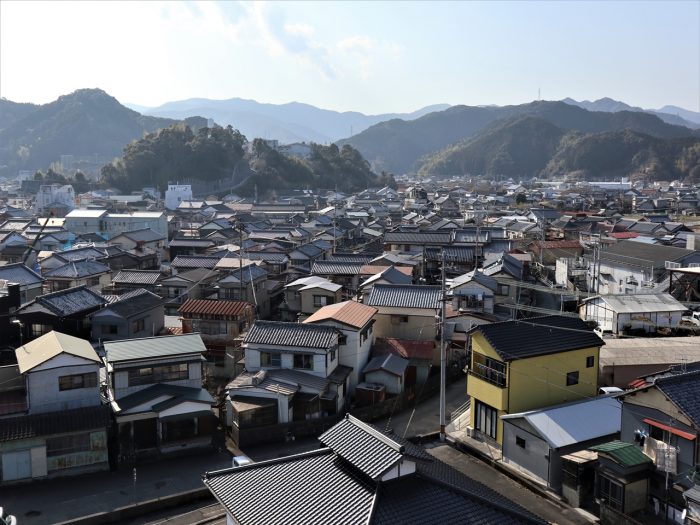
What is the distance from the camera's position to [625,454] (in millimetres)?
11688

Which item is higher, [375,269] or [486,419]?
[375,269]

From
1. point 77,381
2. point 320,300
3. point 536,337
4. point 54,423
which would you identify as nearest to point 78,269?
point 320,300

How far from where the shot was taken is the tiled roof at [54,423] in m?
14.1

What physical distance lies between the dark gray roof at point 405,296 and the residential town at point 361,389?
8 cm

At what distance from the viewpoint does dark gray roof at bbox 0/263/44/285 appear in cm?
2667

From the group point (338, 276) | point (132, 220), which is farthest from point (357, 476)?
point (132, 220)

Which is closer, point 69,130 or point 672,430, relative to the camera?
point 672,430

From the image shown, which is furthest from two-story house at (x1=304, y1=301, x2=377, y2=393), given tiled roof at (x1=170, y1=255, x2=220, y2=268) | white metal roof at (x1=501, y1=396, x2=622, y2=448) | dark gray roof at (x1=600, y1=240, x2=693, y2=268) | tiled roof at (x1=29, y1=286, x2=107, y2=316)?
dark gray roof at (x1=600, y1=240, x2=693, y2=268)

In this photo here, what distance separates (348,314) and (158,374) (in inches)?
261

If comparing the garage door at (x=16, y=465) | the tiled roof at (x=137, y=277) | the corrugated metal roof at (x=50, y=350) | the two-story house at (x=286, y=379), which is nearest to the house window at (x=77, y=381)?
the corrugated metal roof at (x=50, y=350)

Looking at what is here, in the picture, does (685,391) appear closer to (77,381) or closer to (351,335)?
(351,335)

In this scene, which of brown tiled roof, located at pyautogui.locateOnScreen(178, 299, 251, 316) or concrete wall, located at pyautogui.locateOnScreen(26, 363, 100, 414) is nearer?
concrete wall, located at pyautogui.locateOnScreen(26, 363, 100, 414)

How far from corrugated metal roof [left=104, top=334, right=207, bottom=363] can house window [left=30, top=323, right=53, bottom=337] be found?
593 cm

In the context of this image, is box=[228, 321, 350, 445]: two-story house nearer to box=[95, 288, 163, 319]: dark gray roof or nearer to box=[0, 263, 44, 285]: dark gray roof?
box=[95, 288, 163, 319]: dark gray roof
